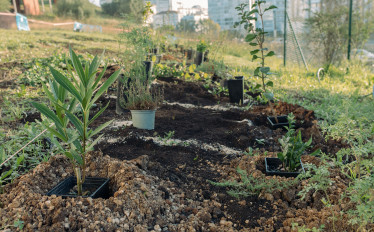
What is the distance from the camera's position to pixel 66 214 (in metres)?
1.74

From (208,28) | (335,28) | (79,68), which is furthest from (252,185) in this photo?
(208,28)

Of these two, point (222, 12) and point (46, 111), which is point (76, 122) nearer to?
point (46, 111)

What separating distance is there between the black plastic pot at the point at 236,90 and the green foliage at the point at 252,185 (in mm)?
2853

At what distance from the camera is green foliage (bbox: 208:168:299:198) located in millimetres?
2279

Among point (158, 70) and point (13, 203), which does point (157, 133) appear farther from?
point (158, 70)

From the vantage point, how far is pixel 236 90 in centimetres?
517

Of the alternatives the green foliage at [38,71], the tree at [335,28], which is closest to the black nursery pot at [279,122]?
the green foliage at [38,71]

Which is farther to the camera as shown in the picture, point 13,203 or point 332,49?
point 332,49

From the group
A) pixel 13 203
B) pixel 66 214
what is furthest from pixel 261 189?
pixel 13 203

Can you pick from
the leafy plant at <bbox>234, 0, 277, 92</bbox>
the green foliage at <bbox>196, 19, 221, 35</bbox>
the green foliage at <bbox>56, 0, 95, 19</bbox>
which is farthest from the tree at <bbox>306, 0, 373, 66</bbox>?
the green foliage at <bbox>56, 0, 95, 19</bbox>

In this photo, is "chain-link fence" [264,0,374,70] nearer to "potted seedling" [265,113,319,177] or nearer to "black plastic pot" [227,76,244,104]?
"black plastic pot" [227,76,244,104]

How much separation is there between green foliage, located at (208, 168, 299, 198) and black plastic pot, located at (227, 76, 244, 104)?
2853 mm

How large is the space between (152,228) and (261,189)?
2.92ft

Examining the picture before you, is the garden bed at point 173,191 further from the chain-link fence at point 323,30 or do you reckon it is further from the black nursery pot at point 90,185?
the chain-link fence at point 323,30
